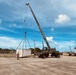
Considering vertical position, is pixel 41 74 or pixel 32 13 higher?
pixel 32 13

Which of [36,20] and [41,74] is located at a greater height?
[36,20]

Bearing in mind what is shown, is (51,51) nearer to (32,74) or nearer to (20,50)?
(20,50)

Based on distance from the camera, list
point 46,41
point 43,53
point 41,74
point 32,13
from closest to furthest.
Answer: point 41,74 → point 43,53 → point 46,41 → point 32,13

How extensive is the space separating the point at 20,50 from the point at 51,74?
32607 millimetres

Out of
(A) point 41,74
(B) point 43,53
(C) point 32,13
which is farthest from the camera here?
(C) point 32,13

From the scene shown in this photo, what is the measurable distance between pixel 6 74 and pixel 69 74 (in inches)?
216

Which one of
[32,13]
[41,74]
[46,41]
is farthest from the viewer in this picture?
[32,13]

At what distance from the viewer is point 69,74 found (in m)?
15.4

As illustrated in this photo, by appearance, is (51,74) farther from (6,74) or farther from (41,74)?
(6,74)

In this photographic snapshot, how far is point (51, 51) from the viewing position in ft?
157

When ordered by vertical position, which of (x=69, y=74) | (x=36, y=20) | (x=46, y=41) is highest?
(x=36, y=20)

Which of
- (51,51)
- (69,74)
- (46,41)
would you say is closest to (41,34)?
(46,41)

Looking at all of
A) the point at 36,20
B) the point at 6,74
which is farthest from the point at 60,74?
the point at 36,20

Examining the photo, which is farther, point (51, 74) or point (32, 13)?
point (32, 13)
